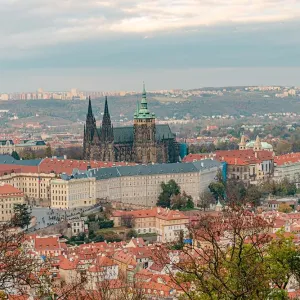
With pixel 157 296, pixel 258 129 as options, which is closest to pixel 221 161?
pixel 157 296

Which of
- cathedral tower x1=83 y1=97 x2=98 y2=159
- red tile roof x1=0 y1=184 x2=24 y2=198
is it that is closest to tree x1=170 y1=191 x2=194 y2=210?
red tile roof x1=0 y1=184 x2=24 y2=198

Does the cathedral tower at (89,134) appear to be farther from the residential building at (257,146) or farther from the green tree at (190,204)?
the residential building at (257,146)

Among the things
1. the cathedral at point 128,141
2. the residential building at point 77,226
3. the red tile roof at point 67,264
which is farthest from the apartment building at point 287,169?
the red tile roof at point 67,264

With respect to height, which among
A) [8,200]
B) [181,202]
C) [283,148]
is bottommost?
[283,148]

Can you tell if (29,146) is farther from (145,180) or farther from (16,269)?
(16,269)

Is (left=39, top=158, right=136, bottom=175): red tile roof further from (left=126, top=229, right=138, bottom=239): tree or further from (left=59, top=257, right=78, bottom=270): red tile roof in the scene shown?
(left=59, top=257, right=78, bottom=270): red tile roof

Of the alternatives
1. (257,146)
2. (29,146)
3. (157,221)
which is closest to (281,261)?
(157,221)
